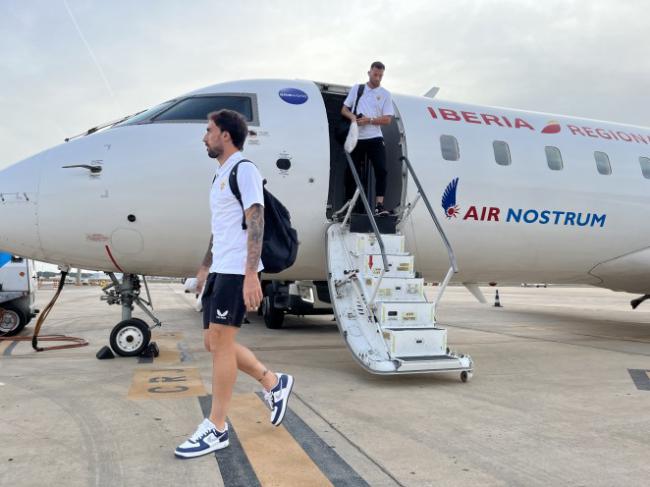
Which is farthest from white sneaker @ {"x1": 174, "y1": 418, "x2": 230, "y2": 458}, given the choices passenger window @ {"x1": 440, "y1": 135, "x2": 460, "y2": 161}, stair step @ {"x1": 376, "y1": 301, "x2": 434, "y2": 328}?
passenger window @ {"x1": 440, "y1": 135, "x2": 460, "y2": 161}

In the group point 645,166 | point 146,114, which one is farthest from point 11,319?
point 645,166

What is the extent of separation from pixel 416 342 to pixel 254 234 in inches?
108

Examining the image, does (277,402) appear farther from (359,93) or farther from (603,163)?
(603,163)

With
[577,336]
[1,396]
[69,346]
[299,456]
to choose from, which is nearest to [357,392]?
[299,456]

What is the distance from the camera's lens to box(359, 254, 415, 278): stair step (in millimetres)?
6016

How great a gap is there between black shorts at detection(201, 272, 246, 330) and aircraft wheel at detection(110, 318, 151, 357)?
11.9 ft

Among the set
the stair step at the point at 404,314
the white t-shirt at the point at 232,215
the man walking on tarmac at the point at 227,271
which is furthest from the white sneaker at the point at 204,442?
the stair step at the point at 404,314

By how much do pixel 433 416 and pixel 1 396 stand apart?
354 centimetres

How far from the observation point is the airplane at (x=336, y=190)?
19.4ft

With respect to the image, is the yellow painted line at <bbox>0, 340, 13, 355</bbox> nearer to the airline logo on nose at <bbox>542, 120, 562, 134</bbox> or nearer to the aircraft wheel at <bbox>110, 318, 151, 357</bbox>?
the aircraft wheel at <bbox>110, 318, 151, 357</bbox>

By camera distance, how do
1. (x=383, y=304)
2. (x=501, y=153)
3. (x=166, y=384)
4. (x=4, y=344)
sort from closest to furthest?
(x=166, y=384) → (x=383, y=304) → (x=501, y=153) → (x=4, y=344)

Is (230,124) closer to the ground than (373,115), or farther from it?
closer to the ground

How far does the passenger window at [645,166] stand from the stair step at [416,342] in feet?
16.8

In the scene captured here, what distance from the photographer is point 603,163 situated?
8297 mm
